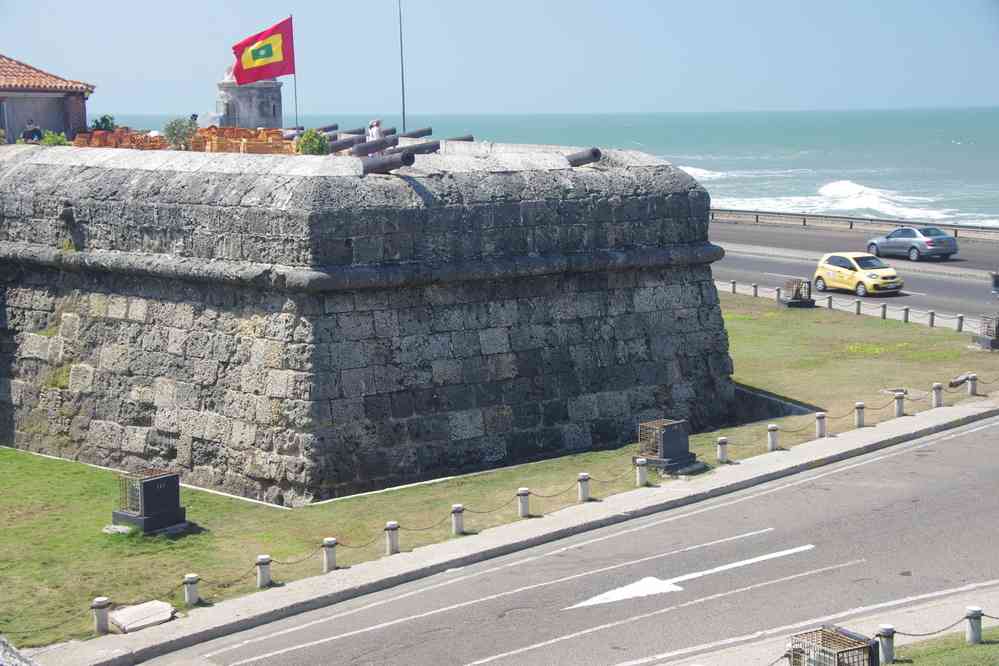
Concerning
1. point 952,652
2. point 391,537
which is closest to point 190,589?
point 391,537

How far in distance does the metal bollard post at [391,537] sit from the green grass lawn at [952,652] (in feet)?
21.8

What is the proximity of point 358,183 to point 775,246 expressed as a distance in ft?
122

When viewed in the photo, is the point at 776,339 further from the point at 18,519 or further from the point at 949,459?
the point at 18,519

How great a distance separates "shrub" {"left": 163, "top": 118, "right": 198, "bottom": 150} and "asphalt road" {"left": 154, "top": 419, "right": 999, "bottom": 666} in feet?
50.5

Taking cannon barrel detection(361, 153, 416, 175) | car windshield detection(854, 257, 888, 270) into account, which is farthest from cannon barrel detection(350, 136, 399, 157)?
car windshield detection(854, 257, 888, 270)

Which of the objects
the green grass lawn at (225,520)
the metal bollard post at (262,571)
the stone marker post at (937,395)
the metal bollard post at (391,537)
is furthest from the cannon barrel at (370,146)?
the stone marker post at (937,395)

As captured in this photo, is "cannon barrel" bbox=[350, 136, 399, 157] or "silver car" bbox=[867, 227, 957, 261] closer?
"cannon barrel" bbox=[350, 136, 399, 157]

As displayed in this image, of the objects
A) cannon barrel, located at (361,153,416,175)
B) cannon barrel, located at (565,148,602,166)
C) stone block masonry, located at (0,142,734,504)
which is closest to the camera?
stone block masonry, located at (0,142,734,504)

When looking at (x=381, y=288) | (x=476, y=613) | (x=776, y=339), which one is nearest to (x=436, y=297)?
(x=381, y=288)

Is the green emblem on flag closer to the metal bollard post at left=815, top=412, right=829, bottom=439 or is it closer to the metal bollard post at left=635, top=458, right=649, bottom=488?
the metal bollard post at left=635, top=458, right=649, bottom=488

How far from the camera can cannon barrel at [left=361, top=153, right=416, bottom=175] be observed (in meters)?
21.6

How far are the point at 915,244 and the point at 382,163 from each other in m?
32.2

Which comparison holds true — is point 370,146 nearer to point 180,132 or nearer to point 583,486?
point 583,486

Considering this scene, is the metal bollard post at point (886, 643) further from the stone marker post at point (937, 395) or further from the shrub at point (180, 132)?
the shrub at point (180, 132)
